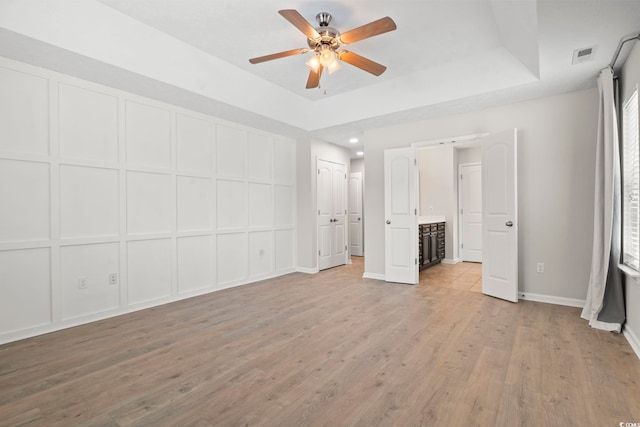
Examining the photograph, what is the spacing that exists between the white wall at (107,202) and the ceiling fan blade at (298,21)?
91.7 inches

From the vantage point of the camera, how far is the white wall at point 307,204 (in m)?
5.92

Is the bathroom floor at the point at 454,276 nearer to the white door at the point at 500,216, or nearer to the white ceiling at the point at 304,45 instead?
the white door at the point at 500,216

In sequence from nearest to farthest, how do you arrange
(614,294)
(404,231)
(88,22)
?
(88,22), (614,294), (404,231)

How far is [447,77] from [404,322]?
3116mm

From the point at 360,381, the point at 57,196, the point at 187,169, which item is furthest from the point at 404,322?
the point at 57,196

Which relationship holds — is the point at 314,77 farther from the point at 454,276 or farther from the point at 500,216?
the point at 454,276

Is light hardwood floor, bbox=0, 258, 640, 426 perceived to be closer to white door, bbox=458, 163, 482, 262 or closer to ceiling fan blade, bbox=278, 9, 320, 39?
ceiling fan blade, bbox=278, 9, 320, 39

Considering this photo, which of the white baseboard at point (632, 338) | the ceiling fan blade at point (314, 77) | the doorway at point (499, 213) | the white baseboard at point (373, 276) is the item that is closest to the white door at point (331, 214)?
the white baseboard at point (373, 276)

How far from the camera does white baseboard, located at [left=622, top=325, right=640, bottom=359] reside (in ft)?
8.22

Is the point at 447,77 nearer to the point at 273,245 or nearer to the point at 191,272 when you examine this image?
the point at 273,245

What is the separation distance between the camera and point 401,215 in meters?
5.06

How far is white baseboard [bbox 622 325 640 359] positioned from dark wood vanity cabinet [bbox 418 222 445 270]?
116 inches

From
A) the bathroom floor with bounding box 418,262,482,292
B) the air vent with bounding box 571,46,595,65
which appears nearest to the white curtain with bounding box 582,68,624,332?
the air vent with bounding box 571,46,595,65

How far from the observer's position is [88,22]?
2.82m
